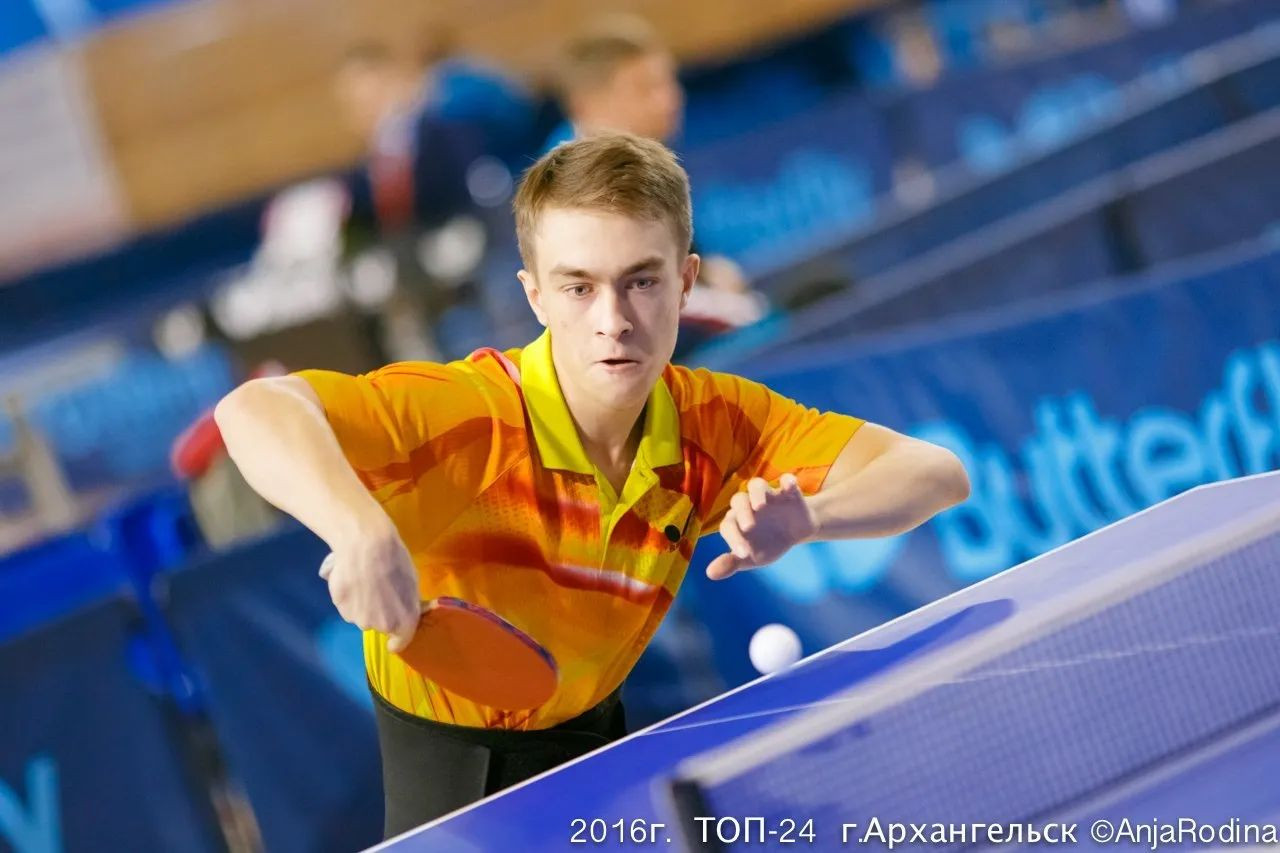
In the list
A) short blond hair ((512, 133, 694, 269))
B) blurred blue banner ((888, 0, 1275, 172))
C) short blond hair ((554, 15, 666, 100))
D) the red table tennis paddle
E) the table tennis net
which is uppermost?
blurred blue banner ((888, 0, 1275, 172))

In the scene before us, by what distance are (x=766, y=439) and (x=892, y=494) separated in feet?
0.95

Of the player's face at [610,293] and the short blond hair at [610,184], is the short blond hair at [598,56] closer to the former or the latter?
the short blond hair at [610,184]

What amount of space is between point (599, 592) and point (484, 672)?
0.34 metres

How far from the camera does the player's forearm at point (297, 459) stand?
1.84 metres

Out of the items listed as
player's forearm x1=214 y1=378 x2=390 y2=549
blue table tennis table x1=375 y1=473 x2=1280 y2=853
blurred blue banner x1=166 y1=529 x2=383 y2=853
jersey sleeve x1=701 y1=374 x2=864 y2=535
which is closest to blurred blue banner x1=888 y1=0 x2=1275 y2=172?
blurred blue banner x1=166 y1=529 x2=383 y2=853

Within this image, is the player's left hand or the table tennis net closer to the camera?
the table tennis net

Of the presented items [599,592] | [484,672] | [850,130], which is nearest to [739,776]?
[484,672]

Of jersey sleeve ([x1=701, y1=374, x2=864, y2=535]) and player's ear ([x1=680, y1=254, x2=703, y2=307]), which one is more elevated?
player's ear ([x1=680, y1=254, x2=703, y2=307])

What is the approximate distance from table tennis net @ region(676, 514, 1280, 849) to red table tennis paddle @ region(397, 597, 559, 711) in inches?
12.9

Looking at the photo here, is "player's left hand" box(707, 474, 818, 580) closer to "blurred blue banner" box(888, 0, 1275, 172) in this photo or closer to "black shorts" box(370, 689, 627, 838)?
"black shorts" box(370, 689, 627, 838)

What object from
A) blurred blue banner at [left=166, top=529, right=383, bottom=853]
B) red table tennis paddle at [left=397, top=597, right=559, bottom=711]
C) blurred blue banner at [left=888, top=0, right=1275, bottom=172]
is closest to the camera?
red table tennis paddle at [left=397, top=597, right=559, bottom=711]

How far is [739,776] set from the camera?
173cm

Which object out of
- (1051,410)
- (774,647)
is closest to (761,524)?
A: (774,647)

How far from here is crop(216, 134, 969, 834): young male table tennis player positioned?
2094 millimetres
